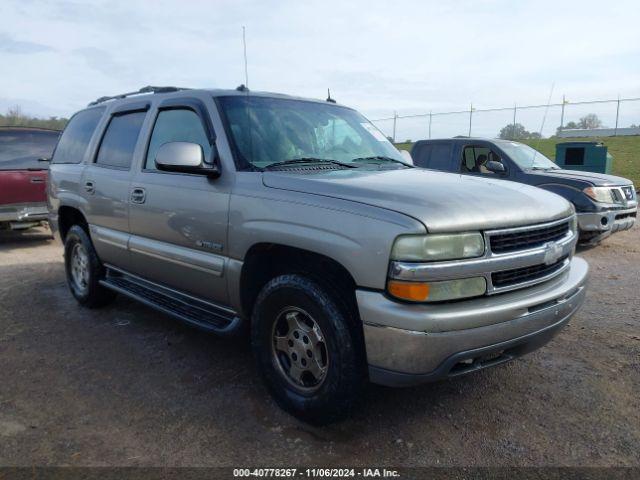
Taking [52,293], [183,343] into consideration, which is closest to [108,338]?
[183,343]

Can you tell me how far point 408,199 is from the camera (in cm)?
265

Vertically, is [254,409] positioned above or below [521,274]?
below

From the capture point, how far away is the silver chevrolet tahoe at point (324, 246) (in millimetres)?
2479

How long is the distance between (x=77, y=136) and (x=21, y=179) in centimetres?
361

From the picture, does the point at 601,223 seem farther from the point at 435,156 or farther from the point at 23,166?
the point at 23,166

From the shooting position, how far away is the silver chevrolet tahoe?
2.48 m

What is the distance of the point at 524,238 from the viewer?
110 inches

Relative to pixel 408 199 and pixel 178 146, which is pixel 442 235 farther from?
pixel 178 146

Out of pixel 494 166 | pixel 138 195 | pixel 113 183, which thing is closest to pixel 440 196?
pixel 138 195

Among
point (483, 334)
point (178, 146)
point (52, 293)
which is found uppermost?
point (178, 146)

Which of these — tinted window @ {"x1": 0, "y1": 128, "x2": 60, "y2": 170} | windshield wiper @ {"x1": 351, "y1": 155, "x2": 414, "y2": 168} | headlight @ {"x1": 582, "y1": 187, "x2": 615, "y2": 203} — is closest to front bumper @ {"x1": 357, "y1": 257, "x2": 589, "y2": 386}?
windshield wiper @ {"x1": 351, "y1": 155, "x2": 414, "y2": 168}

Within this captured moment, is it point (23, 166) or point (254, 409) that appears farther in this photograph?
point (23, 166)

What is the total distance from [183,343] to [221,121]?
1.87m

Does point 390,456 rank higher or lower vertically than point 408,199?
lower
